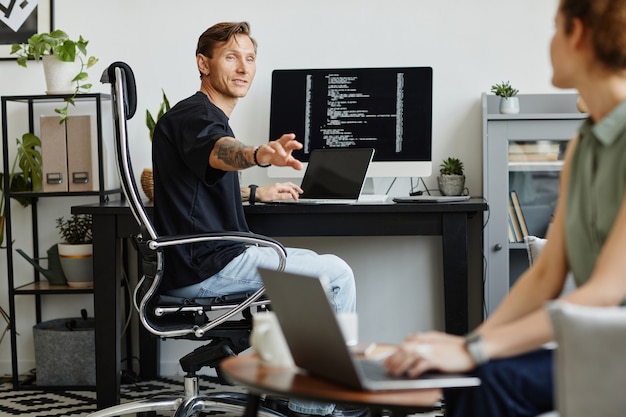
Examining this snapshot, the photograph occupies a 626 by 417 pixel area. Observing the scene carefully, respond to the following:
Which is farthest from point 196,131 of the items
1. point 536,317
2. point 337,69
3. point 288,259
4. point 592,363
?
point 592,363

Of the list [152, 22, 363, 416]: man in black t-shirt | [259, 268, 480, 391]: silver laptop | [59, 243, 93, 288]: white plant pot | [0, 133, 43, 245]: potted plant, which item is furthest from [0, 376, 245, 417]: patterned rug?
[259, 268, 480, 391]: silver laptop

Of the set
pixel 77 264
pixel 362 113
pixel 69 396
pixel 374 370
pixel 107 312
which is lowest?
pixel 69 396

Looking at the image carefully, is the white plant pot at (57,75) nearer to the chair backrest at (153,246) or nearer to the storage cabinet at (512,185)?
the chair backrest at (153,246)

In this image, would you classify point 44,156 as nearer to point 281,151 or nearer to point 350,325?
point 281,151

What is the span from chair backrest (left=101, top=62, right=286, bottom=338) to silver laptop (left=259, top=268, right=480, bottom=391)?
1038mm

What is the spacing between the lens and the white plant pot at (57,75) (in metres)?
3.72

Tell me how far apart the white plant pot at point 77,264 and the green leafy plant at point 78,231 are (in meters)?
0.05

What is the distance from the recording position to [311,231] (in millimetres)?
3213

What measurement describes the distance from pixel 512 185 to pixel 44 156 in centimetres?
191

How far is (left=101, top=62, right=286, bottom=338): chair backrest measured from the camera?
8.33 feet

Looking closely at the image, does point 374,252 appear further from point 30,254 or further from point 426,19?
point 30,254

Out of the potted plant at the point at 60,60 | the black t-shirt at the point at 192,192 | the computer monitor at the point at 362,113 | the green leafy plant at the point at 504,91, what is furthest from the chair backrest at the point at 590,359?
the potted plant at the point at 60,60

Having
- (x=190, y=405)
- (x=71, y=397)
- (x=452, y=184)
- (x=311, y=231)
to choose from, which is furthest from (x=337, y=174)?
(x=71, y=397)

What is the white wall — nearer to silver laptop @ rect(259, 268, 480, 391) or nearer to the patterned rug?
the patterned rug
